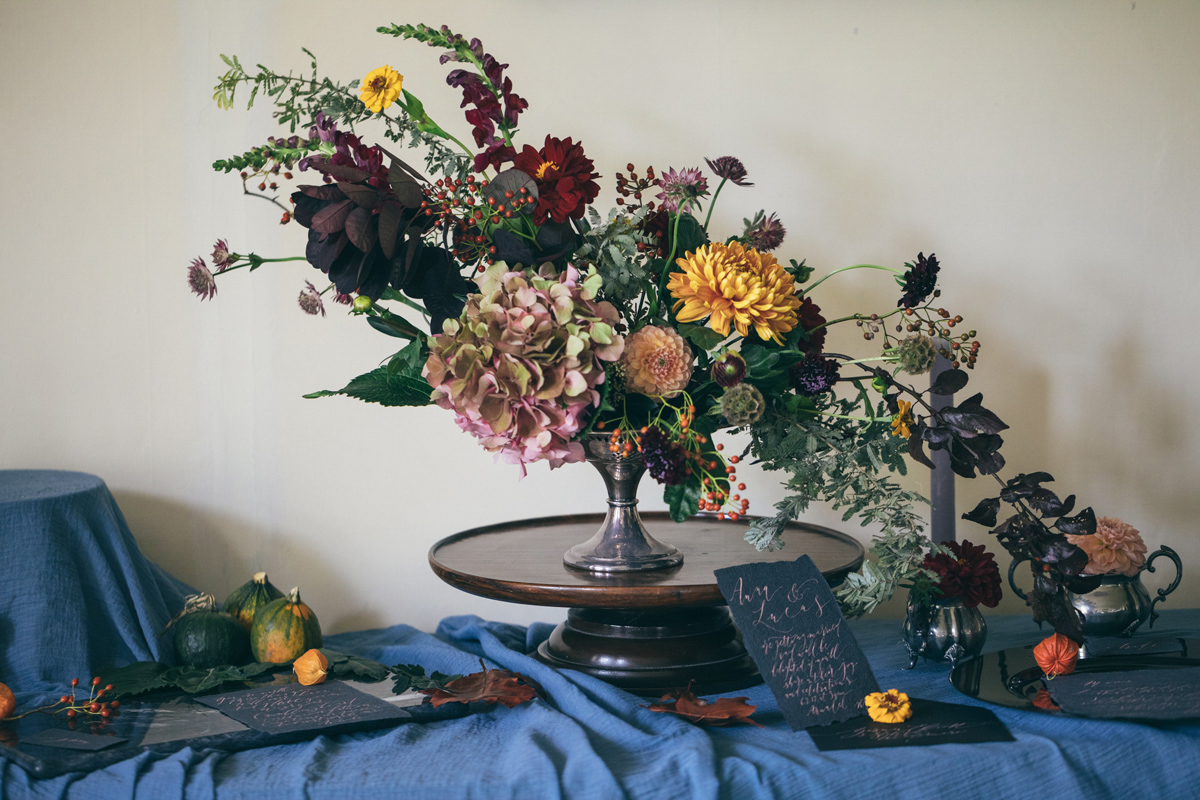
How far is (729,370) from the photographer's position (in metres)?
0.85

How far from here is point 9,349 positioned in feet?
4.42

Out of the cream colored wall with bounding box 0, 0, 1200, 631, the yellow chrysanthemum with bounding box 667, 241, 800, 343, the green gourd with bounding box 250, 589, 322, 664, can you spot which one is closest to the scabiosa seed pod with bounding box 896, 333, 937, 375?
the yellow chrysanthemum with bounding box 667, 241, 800, 343

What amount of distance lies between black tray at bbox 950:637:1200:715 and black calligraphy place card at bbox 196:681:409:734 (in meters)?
0.60

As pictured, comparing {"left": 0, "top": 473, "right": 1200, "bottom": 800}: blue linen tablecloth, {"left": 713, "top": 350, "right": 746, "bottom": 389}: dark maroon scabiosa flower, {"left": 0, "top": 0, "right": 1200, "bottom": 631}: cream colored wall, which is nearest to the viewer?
{"left": 0, "top": 473, "right": 1200, "bottom": 800}: blue linen tablecloth

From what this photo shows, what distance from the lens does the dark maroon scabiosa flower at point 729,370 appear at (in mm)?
852

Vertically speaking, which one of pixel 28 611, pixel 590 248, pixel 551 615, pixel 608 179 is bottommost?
pixel 551 615

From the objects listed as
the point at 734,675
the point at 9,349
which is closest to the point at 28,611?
the point at 9,349

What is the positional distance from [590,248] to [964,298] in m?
0.78

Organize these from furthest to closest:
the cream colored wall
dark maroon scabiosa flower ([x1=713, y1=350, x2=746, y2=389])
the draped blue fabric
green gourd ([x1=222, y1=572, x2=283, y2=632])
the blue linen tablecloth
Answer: the cream colored wall → green gourd ([x1=222, y1=572, x2=283, y2=632]) → the draped blue fabric → dark maroon scabiosa flower ([x1=713, y1=350, x2=746, y2=389]) → the blue linen tablecloth

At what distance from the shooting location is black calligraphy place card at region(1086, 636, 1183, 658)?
1.02 meters

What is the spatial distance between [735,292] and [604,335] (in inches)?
5.2

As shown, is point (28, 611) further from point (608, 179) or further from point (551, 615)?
point (608, 179)

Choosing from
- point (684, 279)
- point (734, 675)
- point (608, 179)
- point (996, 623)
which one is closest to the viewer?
point (684, 279)

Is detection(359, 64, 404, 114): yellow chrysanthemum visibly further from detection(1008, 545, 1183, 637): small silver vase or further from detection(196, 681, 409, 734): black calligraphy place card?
detection(1008, 545, 1183, 637): small silver vase
